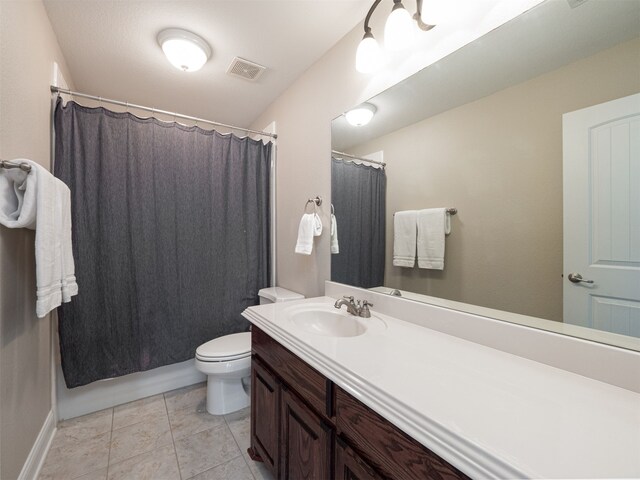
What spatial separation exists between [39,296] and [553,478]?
1.60 metres

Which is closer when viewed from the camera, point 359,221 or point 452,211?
point 452,211

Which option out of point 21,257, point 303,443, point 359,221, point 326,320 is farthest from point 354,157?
point 21,257

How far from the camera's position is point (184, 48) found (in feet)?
5.25

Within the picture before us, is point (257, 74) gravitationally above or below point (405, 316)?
above

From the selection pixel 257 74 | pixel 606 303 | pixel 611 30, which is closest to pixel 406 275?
pixel 606 303

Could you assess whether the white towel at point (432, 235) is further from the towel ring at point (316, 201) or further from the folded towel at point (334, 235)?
the towel ring at point (316, 201)

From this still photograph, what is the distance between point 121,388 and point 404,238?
221cm

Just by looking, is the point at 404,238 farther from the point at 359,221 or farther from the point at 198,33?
the point at 198,33

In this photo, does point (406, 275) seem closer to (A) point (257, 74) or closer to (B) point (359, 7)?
(B) point (359, 7)

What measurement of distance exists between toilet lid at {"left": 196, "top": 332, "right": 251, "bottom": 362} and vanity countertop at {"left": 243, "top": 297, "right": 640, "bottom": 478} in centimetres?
93

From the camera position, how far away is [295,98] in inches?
79.7

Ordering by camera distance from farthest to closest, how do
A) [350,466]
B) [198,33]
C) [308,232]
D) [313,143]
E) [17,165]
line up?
[313,143] < [308,232] < [198,33] < [17,165] < [350,466]

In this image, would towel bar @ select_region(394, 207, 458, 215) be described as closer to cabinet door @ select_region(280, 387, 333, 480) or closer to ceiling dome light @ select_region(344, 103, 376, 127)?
ceiling dome light @ select_region(344, 103, 376, 127)

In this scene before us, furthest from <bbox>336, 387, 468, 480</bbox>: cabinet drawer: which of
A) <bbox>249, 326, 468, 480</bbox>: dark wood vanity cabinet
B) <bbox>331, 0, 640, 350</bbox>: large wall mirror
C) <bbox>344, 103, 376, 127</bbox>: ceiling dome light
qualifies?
<bbox>344, 103, 376, 127</bbox>: ceiling dome light
